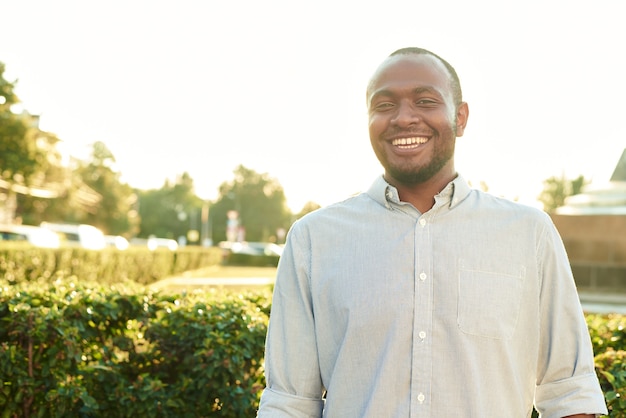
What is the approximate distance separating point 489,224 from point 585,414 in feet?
2.09

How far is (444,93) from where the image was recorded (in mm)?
2438

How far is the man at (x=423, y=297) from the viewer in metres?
2.21

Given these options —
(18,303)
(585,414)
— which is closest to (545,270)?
(585,414)

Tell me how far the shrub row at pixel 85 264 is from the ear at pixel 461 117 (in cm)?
776

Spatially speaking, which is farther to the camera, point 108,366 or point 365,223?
point 108,366

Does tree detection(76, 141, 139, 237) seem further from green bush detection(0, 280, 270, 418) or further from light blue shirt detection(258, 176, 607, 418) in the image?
light blue shirt detection(258, 176, 607, 418)

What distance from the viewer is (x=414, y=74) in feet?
7.95

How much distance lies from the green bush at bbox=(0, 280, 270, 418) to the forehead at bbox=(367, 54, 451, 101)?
2.60 metres

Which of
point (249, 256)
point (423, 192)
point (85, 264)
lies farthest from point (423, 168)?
point (249, 256)

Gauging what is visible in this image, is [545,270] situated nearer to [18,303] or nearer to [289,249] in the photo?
[289,249]

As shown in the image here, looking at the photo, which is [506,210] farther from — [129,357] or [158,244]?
[158,244]

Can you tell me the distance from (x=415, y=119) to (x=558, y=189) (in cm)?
8455

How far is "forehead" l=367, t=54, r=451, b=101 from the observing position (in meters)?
2.41

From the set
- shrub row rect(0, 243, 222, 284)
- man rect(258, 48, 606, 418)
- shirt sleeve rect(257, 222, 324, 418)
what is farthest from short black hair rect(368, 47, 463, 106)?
shrub row rect(0, 243, 222, 284)
